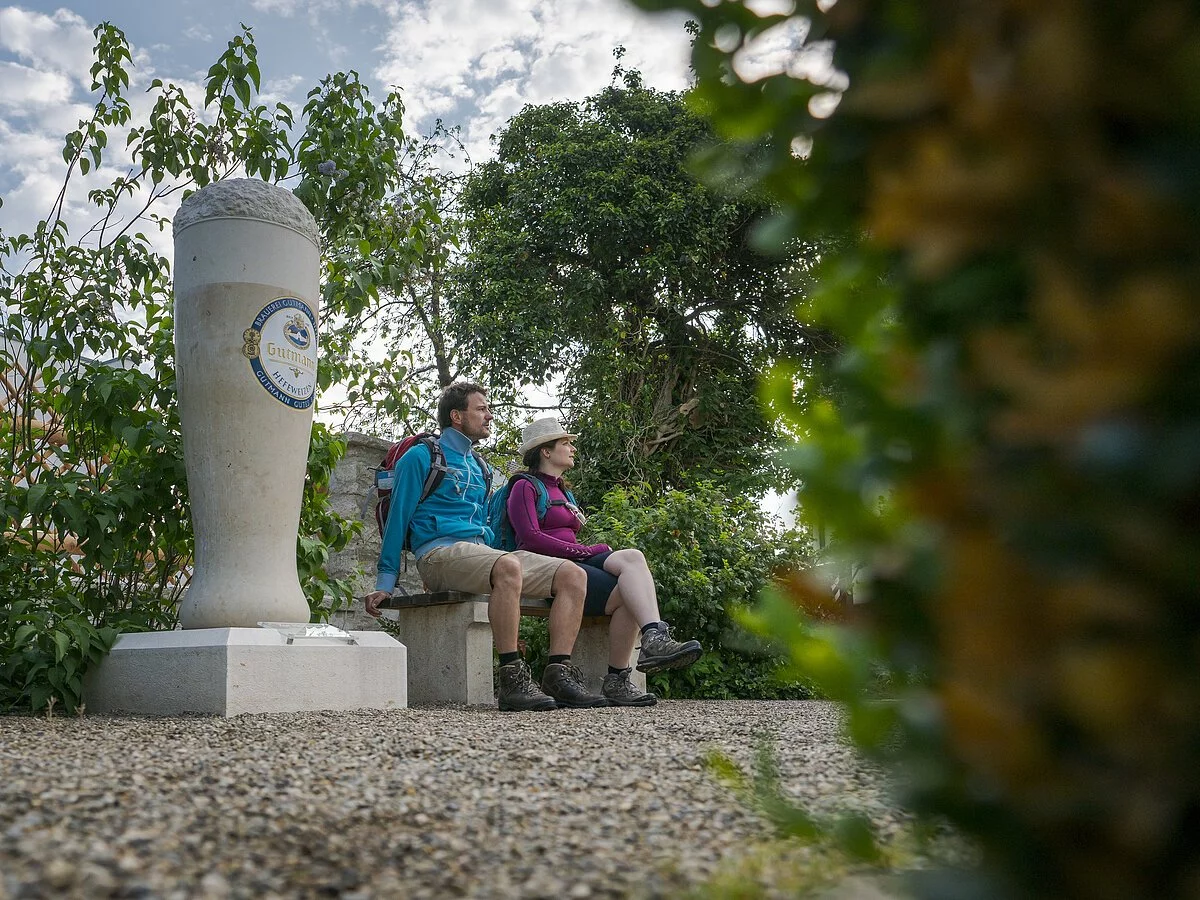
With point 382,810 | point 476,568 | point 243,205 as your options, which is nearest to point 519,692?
point 476,568

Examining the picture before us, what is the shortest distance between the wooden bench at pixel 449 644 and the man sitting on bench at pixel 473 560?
82 millimetres

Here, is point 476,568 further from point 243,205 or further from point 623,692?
point 243,205

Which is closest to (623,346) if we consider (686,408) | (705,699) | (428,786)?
(686,408)

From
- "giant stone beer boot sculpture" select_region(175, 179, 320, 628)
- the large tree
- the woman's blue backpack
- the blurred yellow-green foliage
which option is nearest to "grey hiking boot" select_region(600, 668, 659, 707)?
the woman's blue backpack

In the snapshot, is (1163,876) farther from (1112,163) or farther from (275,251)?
(275,251)

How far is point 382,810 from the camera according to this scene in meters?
1.62

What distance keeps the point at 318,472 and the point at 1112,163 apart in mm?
4405

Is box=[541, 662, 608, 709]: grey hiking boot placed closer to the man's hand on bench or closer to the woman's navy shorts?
the woman's navy shorts

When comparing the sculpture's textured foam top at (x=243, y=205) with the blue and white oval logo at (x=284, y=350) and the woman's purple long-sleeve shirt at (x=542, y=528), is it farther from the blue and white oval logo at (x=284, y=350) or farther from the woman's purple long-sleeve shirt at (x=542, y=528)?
the woman's purple long-sleeve shirt at (x=542, y=528)

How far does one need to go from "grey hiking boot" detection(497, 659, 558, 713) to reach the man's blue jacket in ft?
2.46

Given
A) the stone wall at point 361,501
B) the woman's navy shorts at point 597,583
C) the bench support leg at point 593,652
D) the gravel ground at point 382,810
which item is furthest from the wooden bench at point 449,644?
the stone wall at point 361,501

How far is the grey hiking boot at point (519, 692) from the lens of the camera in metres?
4.00

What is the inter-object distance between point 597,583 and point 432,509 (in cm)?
85

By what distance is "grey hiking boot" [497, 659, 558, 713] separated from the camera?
3998 mm
